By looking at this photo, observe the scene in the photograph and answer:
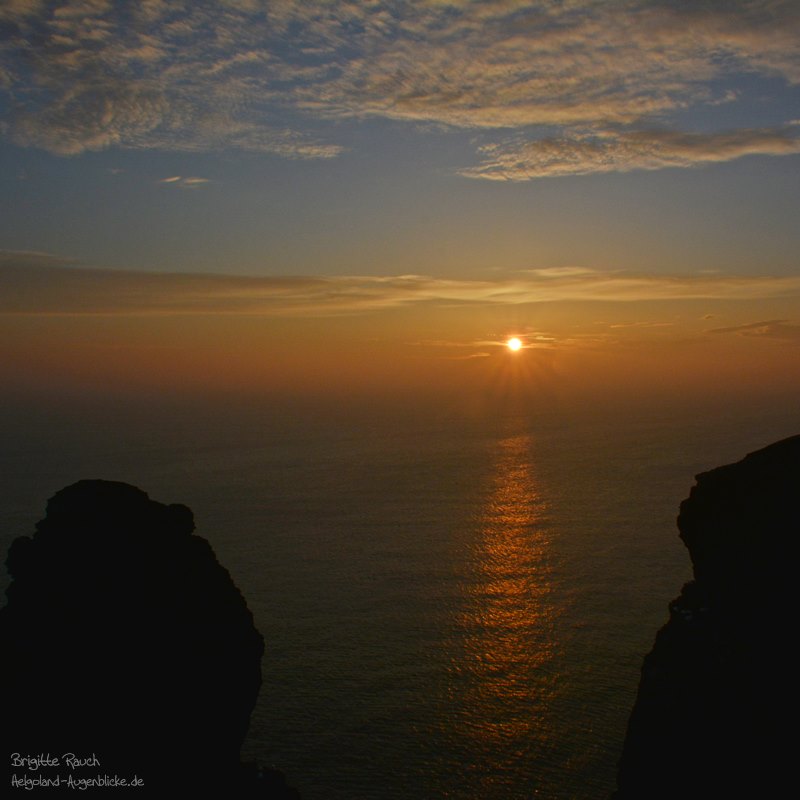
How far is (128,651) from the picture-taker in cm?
2442

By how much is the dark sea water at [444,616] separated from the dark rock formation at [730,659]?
955 inches

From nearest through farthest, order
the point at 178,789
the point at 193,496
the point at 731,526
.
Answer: the point at 731,526
the point at 178,789
the point at 193,496

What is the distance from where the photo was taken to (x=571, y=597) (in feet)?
255

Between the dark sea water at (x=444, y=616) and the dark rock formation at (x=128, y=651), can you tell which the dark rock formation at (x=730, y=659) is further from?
the dark sea water at (x=444, y=616)

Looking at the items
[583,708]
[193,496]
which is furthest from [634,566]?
[193,496]

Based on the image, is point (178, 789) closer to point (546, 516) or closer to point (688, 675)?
point (688, 675)

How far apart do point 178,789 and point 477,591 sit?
59944 millimetres

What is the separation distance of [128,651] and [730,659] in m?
19.4

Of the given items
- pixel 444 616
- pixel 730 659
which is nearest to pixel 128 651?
pixel 730 659

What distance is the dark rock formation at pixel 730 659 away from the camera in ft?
59.7

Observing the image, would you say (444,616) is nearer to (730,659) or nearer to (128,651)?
(128,651)

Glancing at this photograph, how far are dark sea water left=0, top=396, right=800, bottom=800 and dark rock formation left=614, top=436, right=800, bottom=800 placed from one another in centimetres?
2425

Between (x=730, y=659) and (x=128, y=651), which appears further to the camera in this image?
(x=128, y=651)

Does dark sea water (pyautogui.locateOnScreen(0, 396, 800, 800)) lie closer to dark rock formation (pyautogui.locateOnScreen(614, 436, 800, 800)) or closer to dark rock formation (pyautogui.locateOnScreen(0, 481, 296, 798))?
dark rock formation (pyautogui.locateOnScreen(0, 481, 296, 798))
